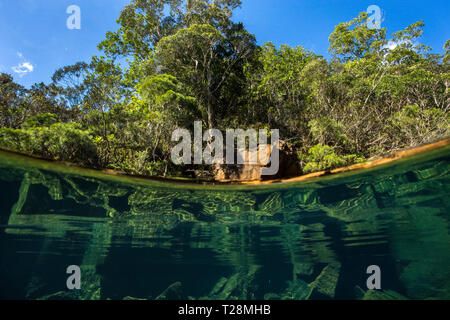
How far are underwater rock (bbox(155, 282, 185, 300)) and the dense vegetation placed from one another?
46.5 feet

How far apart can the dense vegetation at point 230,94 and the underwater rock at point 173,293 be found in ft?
46.5

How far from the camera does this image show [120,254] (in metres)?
15.6

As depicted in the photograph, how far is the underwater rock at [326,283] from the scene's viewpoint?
17.9 metres

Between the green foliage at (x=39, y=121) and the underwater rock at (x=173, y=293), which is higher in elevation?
the green foliage at (x=39, y=121)

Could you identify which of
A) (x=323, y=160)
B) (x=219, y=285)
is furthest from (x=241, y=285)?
(x=323, y=160)

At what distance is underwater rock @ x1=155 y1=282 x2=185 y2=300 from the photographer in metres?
21.0

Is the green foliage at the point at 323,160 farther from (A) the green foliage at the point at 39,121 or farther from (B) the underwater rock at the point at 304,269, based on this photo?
(A) the green foliage at the point at 39,121

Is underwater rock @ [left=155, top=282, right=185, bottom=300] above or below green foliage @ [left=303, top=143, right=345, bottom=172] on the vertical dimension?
below

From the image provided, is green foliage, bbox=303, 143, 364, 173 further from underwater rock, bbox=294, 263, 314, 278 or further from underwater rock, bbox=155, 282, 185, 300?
underwater rock, bbox=155, 282, 185, 300

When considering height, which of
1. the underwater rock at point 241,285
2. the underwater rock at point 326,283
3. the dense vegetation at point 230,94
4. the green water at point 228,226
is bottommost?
the underwater rock at point 241,285

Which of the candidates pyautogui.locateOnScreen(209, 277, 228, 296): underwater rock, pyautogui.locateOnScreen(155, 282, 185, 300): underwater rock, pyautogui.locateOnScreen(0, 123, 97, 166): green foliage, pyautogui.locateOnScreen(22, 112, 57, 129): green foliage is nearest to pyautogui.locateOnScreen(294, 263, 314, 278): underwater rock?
pyautogui.locateOnScreen(209, 277, 228, 296): underwater rock

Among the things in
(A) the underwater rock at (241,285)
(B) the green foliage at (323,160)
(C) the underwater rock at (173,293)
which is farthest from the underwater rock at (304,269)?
(C) the underwater rock at (173,293)

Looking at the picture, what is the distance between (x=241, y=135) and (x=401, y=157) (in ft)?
35.3
